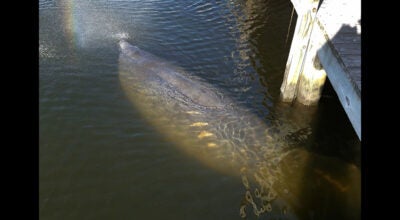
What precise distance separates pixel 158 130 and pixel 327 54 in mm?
3508

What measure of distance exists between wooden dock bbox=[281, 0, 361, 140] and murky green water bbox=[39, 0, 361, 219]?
2.00 ft

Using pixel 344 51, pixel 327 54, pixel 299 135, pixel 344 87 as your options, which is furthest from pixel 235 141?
pixel 344 51

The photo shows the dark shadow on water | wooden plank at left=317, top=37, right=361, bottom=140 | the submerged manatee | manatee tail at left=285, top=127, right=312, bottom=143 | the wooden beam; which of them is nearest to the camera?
wooden plank at left=317, top=37, right=361, bottom=140

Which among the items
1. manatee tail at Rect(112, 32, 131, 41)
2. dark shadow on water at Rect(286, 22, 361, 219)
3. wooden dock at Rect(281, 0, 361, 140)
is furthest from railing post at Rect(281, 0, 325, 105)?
manatee tail at Rect(112, 32, 131, 41)

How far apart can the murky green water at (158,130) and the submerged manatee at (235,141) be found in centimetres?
4

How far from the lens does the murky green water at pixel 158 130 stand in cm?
620

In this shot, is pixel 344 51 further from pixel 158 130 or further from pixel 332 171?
pixel 158 130

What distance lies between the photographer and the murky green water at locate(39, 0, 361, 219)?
6.20m

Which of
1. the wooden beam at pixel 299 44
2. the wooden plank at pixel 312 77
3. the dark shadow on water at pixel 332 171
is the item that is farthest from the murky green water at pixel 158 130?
the wooden beam at pixel 299 44

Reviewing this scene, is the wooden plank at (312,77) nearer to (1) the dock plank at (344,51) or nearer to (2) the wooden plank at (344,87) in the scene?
(1) the dock plank at (344,51)

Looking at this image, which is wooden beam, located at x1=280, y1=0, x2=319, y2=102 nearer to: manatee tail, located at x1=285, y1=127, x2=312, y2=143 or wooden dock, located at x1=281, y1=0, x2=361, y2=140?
wooden dock, located at x1=281, y1=0, x2=361, y2=140

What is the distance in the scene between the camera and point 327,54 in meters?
6.54
